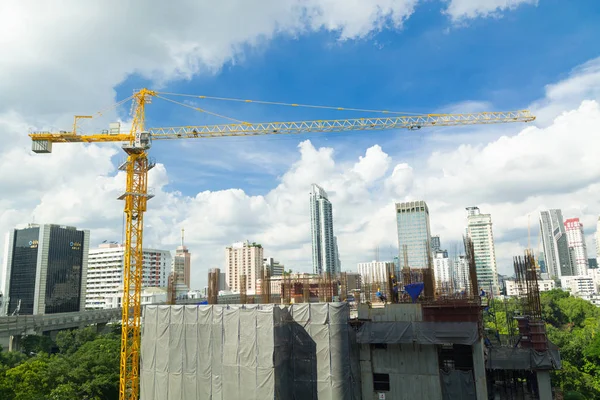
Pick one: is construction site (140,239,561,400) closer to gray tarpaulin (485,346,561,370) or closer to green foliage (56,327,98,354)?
gray tarpaulin (485,346,561,370)

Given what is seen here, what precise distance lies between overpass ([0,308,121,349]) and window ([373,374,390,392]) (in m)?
46.2

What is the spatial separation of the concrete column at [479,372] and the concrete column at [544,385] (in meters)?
3.53

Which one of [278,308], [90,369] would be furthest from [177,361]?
[90,369]

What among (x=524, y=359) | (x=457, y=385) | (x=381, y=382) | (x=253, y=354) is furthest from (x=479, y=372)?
(x=253, y=354)

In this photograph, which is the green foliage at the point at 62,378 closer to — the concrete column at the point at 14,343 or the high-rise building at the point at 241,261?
the concrete column at the point at 14,343

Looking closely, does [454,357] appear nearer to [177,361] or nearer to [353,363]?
[353,363]

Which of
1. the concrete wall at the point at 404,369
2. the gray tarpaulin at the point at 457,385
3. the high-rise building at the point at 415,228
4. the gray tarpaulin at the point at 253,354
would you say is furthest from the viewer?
the high-rise building at the point at 415,228

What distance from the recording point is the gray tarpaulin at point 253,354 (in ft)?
70.4

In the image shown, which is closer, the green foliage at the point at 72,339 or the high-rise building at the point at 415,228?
the green foliage at the point at 72,339

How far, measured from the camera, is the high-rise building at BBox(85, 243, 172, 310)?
142 metres

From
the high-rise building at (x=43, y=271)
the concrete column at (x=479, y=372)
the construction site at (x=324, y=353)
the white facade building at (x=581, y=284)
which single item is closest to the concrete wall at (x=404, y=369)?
the construction site at (x=324, y=353)

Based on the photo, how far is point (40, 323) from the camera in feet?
173

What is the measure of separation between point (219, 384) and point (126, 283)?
57.0 ft

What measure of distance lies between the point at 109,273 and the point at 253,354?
14066 centimetres
